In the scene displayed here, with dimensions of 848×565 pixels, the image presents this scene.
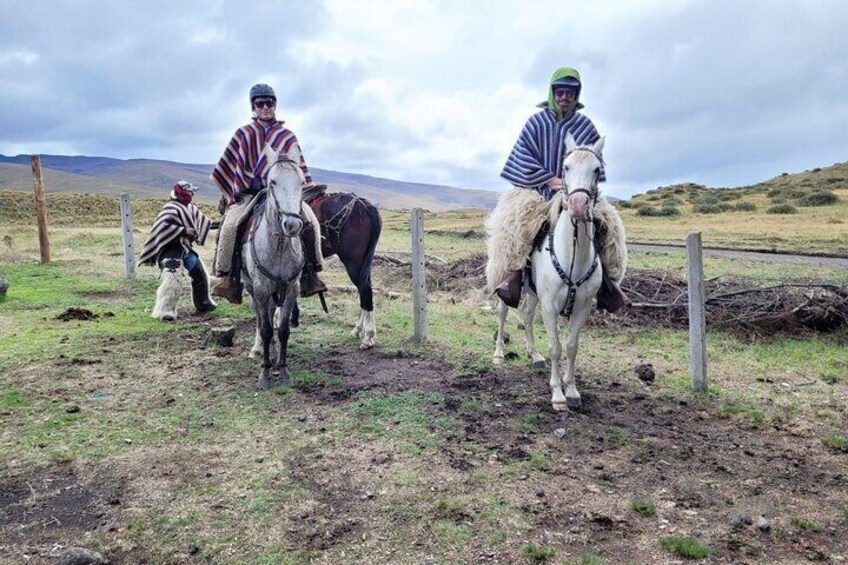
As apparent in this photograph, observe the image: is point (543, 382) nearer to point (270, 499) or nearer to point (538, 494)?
point (538, 494)

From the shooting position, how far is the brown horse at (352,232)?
8.12 meters

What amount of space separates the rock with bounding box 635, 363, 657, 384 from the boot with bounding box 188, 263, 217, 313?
7.15 m

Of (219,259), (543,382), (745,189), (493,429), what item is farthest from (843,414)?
(745,189)

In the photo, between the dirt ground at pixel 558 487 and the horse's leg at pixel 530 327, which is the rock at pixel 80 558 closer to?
the dirt ground at pixel 558 487

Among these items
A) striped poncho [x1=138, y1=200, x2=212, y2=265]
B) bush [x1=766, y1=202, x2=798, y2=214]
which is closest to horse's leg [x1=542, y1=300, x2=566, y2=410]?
striped poncho [x1=138, y1=200, x2=212, y2=265]

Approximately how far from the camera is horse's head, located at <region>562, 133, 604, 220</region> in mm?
4941

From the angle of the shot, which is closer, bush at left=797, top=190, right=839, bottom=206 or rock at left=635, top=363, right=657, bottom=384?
rock at left=635, top=363, right=657, bottom=384

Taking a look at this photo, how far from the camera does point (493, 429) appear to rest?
5.25 metres

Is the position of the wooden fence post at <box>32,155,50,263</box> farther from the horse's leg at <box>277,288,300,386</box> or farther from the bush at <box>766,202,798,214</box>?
the bush at <box>766,202,798,214</box>

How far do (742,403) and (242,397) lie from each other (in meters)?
5.02

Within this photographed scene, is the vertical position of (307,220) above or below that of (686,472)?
above

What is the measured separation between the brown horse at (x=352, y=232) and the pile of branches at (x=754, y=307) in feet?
13.6

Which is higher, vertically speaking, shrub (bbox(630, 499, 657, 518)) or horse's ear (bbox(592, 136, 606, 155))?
horse's ear (bbox(592, 136, 606, 155))

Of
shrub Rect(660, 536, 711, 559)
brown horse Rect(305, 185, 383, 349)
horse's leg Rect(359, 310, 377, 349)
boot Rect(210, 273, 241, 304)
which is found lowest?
shrub Rect(660, 536, 711, 559)
